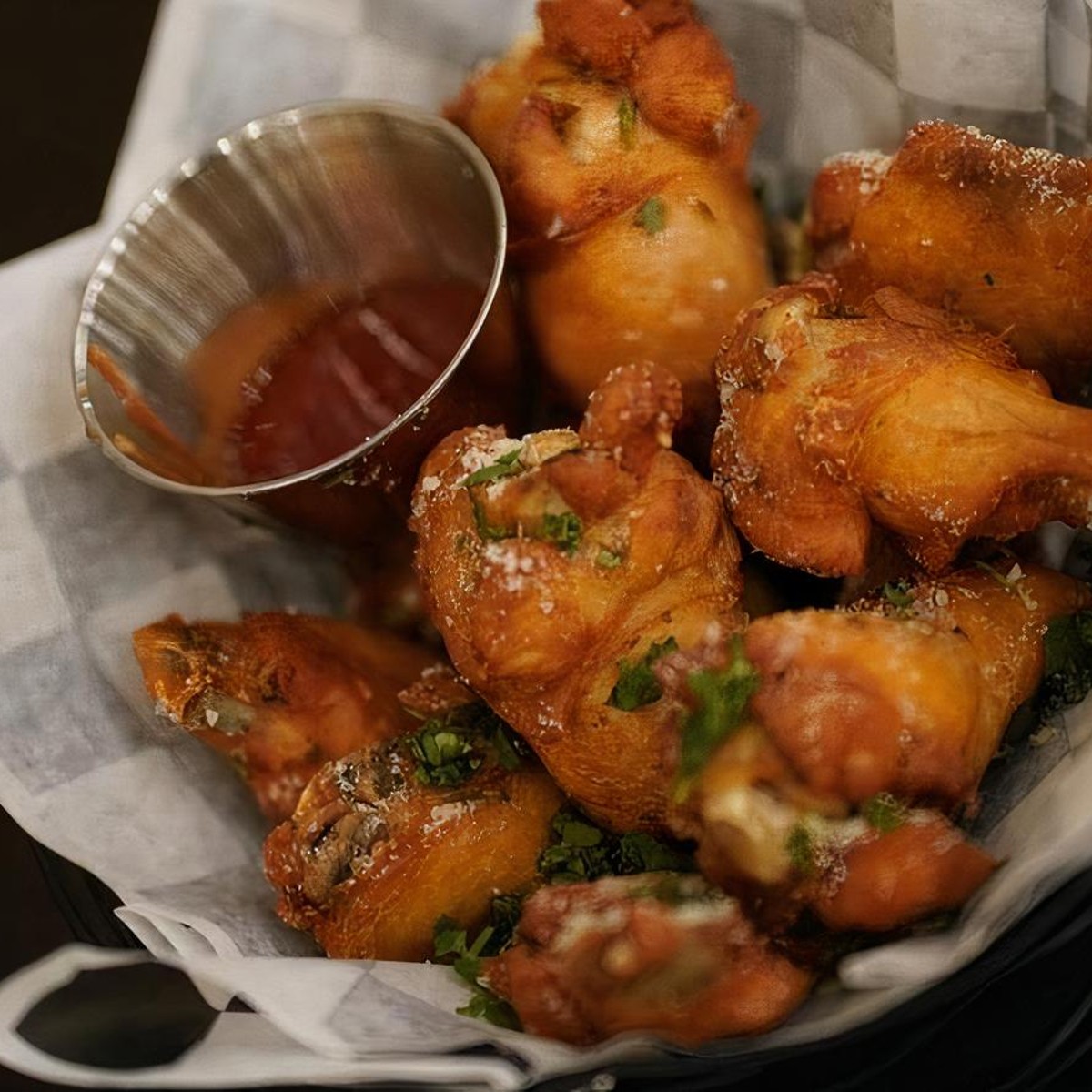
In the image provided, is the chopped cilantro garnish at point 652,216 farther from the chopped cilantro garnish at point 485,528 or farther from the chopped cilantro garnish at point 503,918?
the chopped cilantro garnish at point 503,918

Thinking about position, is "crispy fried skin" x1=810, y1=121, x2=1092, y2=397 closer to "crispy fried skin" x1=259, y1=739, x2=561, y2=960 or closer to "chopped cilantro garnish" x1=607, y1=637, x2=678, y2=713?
"chopped cilantro garnish" x1=607, y1=637, x2=678, y2=713

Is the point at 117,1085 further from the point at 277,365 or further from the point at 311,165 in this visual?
the point at 311,165

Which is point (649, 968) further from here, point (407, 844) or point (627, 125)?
point (627, 125)

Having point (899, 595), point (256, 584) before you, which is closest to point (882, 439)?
point (899, 595)

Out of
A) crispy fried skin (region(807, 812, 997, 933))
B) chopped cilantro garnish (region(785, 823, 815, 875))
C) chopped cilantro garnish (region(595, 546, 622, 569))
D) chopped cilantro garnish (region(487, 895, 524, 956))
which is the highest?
chopped cilantro garnish (region(595, 546, 622, 569))

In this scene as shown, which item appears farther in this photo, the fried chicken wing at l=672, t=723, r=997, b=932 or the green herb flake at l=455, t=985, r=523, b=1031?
the green herb flake at l=455, t=985, r=523, b=1031

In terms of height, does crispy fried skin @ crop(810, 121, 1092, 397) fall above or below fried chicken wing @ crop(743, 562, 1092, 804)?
above

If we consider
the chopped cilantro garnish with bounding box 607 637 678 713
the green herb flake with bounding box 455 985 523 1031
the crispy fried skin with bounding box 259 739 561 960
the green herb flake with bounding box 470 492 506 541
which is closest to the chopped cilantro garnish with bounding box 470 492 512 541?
the green herb flake with bounding box 470 492 506 541
